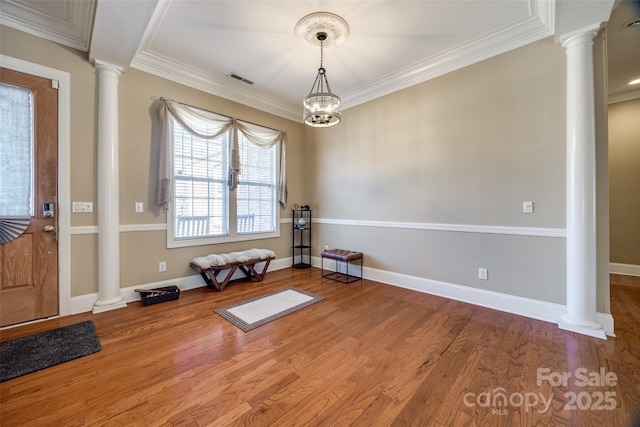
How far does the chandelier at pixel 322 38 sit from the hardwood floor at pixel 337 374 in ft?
6.90

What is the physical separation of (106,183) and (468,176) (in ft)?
13.7

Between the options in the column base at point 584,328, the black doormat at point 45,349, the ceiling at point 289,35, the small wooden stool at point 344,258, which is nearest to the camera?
the black doormat at point 45,349

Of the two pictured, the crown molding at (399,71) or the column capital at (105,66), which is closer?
the crown molding at (399,71)

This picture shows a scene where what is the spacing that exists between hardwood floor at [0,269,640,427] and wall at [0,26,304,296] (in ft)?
2.05

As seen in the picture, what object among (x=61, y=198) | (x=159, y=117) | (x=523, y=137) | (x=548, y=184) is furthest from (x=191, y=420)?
(x=523, y=137)

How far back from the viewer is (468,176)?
3.08 m

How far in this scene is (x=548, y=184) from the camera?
8.45 ft

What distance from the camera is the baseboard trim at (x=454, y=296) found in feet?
8.30

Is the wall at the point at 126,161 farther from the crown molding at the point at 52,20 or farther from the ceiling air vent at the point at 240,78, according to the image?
the ceiling air vent at the point at 240,78

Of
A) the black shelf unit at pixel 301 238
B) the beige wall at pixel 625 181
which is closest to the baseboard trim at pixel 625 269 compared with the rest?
the beige wall at pixel 625 181

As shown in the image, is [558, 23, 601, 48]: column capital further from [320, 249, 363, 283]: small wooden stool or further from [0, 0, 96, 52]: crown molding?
[0, 0, 96, 52]: crown molding

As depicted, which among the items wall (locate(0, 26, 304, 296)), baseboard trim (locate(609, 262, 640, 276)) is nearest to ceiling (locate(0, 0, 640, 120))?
wall (locate(0, 26, 304, 296))

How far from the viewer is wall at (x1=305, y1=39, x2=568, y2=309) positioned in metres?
2.59

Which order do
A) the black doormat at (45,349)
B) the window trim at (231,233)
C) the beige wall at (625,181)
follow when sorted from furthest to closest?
the beige wall at (625,181)
the window trim at (231,233)
the black doormat at (45,349)
